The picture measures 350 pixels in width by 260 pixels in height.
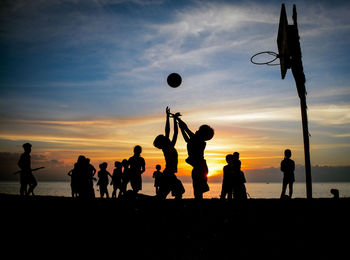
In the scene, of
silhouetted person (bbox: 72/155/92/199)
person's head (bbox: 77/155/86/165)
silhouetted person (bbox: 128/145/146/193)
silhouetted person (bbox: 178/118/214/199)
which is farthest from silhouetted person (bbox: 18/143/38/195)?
silhouetted person (bbox: 178/118/214/199)

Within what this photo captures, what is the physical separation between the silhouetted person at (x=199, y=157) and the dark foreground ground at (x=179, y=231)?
1081 millimetres

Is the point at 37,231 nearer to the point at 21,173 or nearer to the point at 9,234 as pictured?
the point at 9,234

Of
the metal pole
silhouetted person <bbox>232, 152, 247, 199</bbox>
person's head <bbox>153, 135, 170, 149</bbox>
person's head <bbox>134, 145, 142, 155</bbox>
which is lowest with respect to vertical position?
silhouetted person <bbox>232, 152, 247, 199</bbox>

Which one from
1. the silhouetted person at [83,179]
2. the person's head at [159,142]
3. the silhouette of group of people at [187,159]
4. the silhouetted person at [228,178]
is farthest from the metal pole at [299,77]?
the silhouetted person at [83,179]

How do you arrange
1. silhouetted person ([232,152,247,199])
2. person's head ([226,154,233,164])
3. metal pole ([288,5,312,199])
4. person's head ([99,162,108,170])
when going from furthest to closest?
person's head ([99,162,108,170]) → person's head ([226,154,233,164]) → silhouetted person ([232,152,247,199]) → metal pole ([288,5,312,199])

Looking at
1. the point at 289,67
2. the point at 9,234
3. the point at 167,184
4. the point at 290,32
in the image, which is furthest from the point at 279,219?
the point at 290,32

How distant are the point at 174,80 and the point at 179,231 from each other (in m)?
8.03

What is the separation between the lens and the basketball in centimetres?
1185

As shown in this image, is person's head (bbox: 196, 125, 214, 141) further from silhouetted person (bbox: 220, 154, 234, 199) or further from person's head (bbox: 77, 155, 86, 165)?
person's head (bbox: 77, 155, 86, 165)

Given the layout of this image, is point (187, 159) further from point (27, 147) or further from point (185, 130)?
point (27, 147)

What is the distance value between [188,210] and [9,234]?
3.36 m

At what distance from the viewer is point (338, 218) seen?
5.19 metres

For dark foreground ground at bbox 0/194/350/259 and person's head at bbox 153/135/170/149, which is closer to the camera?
dark foreground ground at bbox 0/194/350/259

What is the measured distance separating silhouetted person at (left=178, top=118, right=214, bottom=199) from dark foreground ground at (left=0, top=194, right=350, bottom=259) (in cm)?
108
